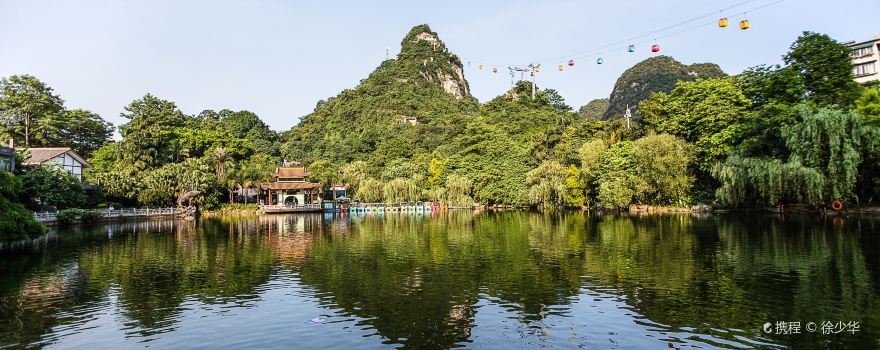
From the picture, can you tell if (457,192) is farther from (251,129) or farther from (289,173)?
(251,129)

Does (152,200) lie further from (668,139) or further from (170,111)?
(668,139)

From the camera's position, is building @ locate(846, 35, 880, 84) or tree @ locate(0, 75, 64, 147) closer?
building @ locate(846, 35, 880, 84)

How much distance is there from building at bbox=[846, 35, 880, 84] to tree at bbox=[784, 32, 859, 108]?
20.6 m

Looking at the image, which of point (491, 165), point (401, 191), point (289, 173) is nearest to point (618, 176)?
point (491, 165)

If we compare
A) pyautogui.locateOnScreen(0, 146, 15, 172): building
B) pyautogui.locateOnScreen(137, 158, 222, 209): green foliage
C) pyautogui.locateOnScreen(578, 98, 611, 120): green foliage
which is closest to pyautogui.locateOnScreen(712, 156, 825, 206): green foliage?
pyautogui.locateOnScreen(137, 158, 222, 209): green foliage

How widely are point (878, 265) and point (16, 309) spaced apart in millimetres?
23781

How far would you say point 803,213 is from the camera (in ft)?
119

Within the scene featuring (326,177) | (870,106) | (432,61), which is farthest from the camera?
(432,61)

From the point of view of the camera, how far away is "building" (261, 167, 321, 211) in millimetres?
60219

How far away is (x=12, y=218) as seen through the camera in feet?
68.5

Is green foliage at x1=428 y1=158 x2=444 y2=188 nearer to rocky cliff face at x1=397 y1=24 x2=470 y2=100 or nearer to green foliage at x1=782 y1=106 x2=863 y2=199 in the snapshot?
green foliage at x1=782 y1=106 x2=863 y2=199

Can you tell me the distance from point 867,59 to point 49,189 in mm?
74716

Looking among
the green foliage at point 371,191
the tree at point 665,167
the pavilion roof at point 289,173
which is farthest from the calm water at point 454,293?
the green foliage at point 371,191

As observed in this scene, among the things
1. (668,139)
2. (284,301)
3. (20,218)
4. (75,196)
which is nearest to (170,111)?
(75,196)
